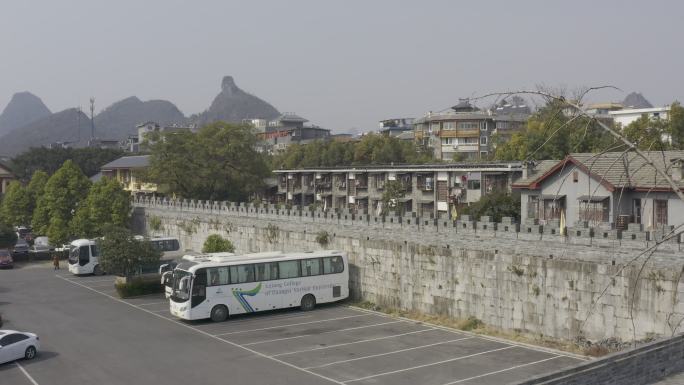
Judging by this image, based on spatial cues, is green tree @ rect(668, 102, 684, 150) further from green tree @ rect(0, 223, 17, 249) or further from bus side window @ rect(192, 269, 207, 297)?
green tree @ rect(0, 223, 17, 249)

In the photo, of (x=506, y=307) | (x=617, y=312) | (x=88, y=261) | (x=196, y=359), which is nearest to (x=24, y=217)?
(x=88, y=261)

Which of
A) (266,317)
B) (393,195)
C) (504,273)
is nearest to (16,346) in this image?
(266,317)

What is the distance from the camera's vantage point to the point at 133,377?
74.9 ft

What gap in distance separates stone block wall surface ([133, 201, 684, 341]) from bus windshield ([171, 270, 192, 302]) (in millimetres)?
9449

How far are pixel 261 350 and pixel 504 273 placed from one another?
10.4m

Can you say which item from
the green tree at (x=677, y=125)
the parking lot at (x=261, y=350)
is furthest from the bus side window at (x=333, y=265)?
the green tree at (x=677, y=125)

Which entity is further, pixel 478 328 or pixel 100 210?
pixel 100 210

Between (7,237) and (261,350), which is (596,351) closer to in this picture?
(261,350)

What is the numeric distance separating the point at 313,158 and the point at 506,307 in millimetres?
67034

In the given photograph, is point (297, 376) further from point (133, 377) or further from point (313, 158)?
point (313, 158)

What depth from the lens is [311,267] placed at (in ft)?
114

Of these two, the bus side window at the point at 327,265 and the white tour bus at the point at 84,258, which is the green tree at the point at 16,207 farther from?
the bus side window at the point at 327,265

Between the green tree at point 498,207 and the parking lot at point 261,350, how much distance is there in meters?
13.1

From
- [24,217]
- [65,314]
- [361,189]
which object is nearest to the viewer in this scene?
[65,314]
